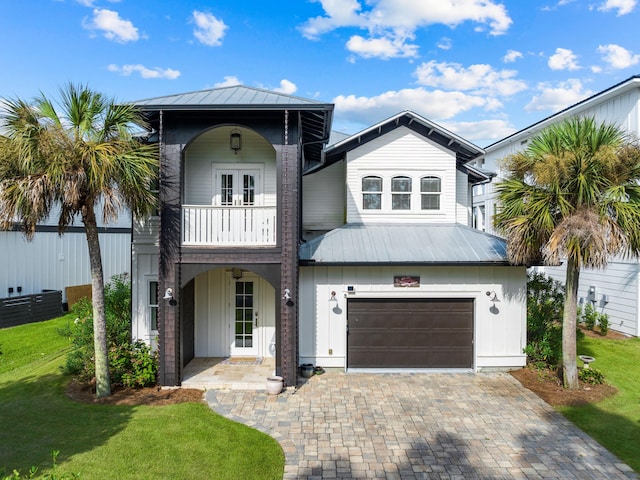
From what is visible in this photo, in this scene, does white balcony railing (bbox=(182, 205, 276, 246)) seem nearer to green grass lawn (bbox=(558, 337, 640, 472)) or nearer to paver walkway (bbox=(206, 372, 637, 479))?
paver walkway (bbox=(206, 372, 637, 479))

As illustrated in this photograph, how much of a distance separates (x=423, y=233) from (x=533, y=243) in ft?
11.0

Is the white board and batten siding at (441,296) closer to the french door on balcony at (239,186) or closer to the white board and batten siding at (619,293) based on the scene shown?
the french door on balcony at (239,186)

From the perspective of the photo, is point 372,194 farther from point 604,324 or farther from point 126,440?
point 604,324

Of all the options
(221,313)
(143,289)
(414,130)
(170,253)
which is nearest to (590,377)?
→ (414,130)

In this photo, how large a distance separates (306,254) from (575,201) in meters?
6.73

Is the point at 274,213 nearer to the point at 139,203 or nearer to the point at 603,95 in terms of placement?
the point at 139,203

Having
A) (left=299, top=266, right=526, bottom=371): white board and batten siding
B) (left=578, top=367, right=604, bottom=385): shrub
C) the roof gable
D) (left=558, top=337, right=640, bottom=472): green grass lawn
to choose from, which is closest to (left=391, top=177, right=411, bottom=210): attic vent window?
the roof gable

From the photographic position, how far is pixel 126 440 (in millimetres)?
6797

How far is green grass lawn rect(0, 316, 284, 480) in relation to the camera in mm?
5984

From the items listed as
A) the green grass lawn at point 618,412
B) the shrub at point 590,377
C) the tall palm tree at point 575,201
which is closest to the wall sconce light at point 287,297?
the tall palm tree at point 575,201

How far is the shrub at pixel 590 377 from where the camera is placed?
945cm

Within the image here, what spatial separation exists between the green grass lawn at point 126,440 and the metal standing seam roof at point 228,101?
6.87 meters

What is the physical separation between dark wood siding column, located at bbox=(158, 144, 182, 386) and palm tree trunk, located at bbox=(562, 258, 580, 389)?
9485 mm

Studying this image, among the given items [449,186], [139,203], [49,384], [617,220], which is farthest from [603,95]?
[49,384]
